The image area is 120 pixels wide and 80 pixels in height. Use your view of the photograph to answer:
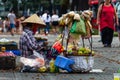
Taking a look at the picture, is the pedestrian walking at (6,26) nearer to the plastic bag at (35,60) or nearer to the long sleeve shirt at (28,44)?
the long sleeve shirt at (28,44)

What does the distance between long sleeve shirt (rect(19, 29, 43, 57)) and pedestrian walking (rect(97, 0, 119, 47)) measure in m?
8.15

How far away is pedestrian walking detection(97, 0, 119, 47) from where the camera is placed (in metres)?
21.1

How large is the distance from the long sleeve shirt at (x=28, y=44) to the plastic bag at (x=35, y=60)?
0.15 meters

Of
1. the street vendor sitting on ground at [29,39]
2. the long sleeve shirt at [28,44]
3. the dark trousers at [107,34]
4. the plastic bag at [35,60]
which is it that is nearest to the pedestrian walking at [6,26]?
the dark trousers at [107,34]

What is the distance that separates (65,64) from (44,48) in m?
0.75

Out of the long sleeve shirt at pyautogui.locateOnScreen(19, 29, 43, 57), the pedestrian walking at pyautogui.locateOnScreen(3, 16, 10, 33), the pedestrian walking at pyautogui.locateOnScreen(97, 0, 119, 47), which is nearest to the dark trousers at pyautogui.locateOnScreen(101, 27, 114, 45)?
the pedestrian walking at pyautogui.locateOnScreen(97, 0, 119, 47)

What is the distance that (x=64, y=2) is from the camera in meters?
77.4

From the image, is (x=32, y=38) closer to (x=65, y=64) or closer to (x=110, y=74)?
(x=65, y=64)

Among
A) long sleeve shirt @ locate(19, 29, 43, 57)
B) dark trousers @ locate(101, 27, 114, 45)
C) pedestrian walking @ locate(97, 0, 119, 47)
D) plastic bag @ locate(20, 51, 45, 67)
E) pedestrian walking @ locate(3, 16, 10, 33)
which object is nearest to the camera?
plastic bag @ locate(20, 51, 45, 67)

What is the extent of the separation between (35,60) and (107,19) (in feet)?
29.1

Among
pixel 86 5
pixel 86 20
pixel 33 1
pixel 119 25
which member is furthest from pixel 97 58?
pixel 33 1

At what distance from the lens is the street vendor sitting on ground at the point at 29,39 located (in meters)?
13.0

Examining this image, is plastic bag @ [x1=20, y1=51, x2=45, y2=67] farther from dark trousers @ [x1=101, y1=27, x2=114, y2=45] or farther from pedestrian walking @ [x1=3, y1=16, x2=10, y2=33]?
pedestrian walking @ [x1=3, y1=16, x2=10, y2=33]

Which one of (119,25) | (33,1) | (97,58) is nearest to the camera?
(97,58)
